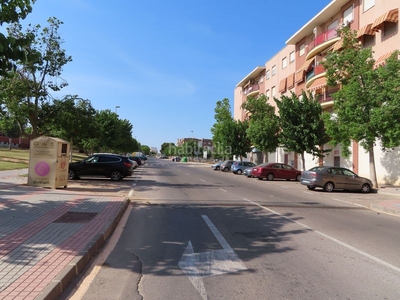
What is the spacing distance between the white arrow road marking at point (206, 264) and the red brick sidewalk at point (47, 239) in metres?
1.58

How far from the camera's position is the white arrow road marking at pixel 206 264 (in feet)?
15.9

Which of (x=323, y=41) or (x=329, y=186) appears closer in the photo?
(x=329, y=186)

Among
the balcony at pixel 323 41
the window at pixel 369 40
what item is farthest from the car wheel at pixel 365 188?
the balcony at pixel 323 41

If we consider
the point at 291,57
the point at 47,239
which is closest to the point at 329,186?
the point at 47,239

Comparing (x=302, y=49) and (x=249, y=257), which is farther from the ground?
(x=302, y=49)

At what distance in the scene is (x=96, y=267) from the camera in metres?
5.29

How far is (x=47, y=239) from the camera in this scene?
20.7ft

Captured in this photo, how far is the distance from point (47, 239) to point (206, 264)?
117 inches

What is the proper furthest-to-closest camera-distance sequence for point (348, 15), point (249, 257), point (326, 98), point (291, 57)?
point (291, 57) < point (326, 98) < point (348, 15) < point (249, 257)

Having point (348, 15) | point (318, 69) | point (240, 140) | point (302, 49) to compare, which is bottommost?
point (240, 140)

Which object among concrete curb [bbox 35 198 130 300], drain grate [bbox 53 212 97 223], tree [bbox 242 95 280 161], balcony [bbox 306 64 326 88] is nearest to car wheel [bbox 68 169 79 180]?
drain grate [bbox 53 212 97 223]

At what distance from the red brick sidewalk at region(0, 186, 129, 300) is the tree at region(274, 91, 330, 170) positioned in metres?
19.8

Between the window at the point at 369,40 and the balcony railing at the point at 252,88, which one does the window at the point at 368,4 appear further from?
the balcony railing at the point at 252,88

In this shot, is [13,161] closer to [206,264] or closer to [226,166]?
[226,166]
